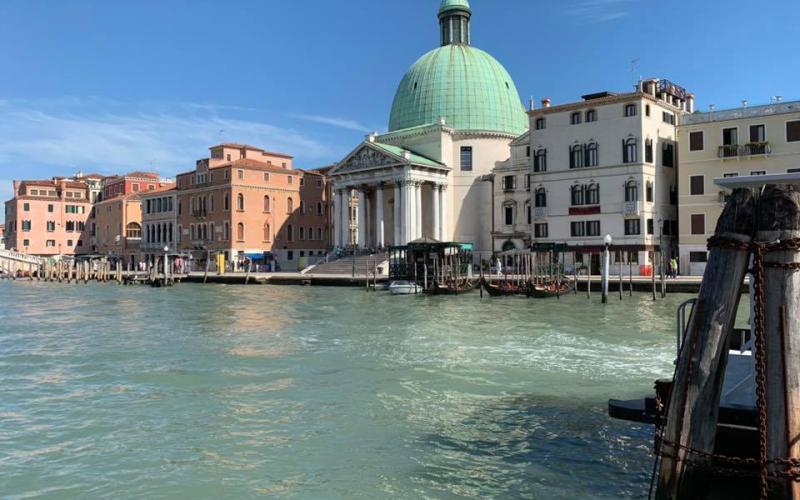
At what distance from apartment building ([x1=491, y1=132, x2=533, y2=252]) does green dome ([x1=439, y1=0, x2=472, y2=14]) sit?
1724 centimetres

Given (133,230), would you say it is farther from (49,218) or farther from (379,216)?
(379,216)

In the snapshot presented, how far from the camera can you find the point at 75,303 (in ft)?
110

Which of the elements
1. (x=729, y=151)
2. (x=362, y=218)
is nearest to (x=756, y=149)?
(x=729, y=151)

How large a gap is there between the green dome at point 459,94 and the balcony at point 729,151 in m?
21.1

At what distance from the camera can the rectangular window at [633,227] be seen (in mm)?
40031

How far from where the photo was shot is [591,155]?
138 ft

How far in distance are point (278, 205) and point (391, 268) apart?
22065mm

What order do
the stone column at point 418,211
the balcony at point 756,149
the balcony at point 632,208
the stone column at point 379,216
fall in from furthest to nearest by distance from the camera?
the stone column at point 379,216
the stone column at point 418,211
the balcony at point 632,208
the balcony at point 756,149

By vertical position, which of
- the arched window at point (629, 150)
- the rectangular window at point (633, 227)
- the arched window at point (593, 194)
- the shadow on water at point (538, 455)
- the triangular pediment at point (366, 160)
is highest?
the triangular pediment at point (366, 160)

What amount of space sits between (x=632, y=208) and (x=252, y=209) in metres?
33.1

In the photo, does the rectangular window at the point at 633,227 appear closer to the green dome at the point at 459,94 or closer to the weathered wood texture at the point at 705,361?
the green dome at the point at 459,94

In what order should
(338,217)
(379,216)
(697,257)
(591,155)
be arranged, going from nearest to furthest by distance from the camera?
(697,257)
(591,155)
(379,216)
(338,217)

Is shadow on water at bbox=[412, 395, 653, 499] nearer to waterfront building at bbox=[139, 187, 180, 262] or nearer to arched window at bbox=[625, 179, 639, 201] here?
arched window at bbox=[625, 179, 639, 201]

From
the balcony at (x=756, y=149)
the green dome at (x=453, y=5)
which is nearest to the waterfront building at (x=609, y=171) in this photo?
the balcony at (x=756, y=149)
